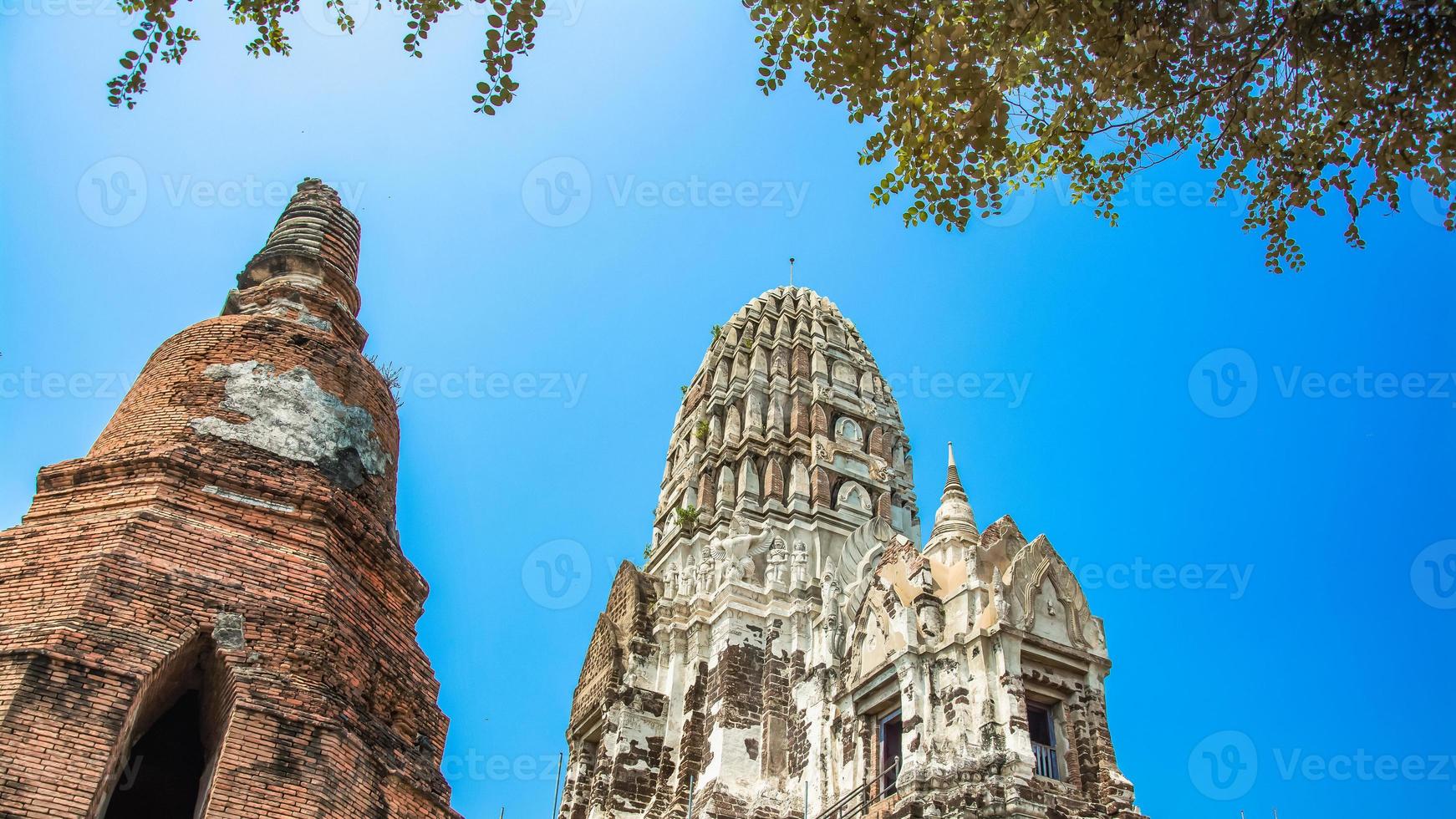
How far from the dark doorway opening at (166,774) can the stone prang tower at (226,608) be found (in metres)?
0.02

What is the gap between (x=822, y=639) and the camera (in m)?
21.0

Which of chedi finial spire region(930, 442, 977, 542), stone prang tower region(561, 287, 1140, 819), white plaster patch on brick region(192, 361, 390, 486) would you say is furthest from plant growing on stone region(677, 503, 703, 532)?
white plaster patch on brick region(192, 361, 390, 486)

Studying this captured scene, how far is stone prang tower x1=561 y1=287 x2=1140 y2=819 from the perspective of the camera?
16.9 meters

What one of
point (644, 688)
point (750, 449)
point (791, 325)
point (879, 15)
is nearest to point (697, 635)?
point (644, 688)

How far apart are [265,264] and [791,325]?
1977 centimetres

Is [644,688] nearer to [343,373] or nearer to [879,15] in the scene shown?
[343,373]

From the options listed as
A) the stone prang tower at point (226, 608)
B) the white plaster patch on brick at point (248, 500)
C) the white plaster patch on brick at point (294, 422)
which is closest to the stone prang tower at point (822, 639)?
the stone prang tower at point (226, 608)

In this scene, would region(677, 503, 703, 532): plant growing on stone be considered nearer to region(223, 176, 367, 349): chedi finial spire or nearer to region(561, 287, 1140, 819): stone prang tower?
region(561, 287, 1140, 819): stone prang tower

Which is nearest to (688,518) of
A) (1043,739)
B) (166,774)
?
(1043,739)

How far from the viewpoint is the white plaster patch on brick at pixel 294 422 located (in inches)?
402

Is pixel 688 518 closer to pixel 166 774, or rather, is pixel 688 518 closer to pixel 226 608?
pixel 166 774

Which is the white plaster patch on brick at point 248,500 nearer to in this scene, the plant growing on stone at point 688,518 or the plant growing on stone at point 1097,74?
the plant growing on stone at point 1097,74

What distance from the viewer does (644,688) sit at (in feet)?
75.5

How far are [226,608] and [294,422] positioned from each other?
2.32 m
